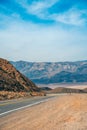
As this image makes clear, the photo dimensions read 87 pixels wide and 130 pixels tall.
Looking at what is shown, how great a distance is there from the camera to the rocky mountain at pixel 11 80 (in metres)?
82.8

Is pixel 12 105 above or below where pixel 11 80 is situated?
below

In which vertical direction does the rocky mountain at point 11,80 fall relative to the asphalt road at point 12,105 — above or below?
above

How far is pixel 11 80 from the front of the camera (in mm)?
87062

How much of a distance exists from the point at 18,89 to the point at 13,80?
12.1 feet

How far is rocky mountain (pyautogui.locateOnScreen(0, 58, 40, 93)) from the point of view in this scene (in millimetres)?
82787

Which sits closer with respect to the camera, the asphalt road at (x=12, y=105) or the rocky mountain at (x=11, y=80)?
the asphalt road at (x=12, y=105)

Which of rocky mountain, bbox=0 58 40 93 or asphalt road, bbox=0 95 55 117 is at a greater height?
rocky mountain, bbox=0 58 40 93

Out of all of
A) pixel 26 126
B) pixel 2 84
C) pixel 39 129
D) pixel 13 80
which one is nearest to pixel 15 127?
pixel 26 126

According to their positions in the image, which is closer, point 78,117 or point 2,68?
point 78,117

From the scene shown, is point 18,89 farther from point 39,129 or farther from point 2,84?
point 39,129

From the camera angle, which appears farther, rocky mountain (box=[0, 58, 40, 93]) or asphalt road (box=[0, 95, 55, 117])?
rocky mountain (box=[0, 58, 40, 93])

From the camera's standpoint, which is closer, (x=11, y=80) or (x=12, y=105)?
(x=12, y=105)

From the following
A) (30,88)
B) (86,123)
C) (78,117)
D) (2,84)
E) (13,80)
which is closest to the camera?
(86,123)

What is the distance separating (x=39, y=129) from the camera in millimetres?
12906
